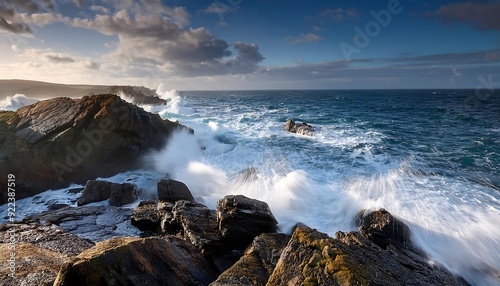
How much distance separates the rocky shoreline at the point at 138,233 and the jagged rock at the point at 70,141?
0.20ft

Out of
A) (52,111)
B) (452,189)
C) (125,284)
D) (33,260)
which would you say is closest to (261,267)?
(125,284)

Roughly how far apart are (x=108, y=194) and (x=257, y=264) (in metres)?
9.82

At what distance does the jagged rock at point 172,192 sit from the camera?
11.6 metres

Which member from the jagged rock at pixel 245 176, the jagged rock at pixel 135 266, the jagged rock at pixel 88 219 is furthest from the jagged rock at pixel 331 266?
the jagged rock at pixel 245 176

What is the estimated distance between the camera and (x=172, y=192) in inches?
463

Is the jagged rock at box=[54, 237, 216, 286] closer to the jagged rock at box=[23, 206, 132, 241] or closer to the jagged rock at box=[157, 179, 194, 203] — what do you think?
the jagged rock at box=[23, 206, 132, 241]

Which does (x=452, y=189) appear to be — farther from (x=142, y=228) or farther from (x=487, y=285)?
(x=142, y=228)

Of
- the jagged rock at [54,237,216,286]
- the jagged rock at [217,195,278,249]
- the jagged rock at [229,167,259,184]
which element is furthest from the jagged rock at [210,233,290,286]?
the jagged rock at [229,167,259,184]

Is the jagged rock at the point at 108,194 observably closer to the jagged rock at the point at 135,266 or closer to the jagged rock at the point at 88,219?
the jagged rock at the point at 88,219

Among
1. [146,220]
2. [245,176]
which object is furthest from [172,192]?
[245,176]

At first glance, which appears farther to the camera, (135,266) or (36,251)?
(36,251)

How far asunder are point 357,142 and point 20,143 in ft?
79.2

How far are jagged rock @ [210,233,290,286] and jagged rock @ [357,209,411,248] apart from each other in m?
3.42

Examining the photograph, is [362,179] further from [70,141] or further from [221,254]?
[70,141]
